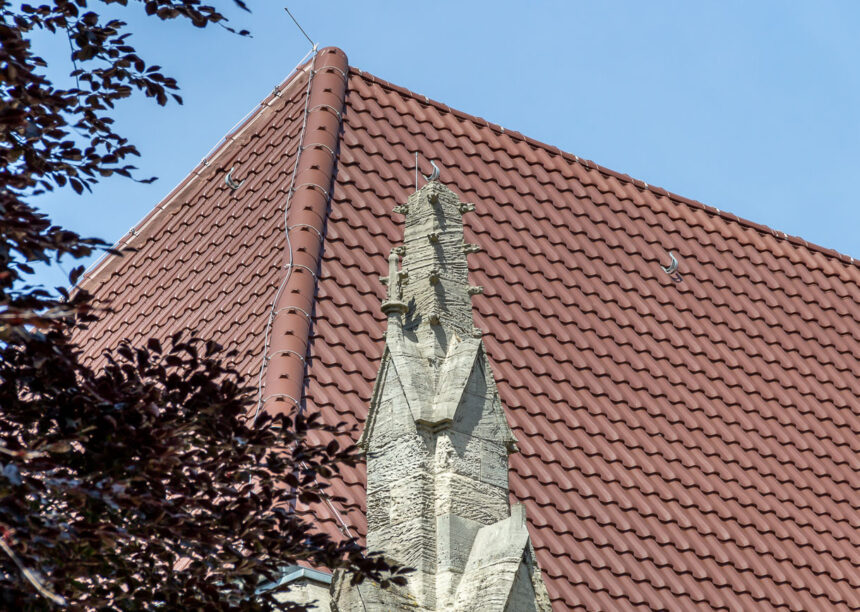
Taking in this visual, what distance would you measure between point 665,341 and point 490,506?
737 cm

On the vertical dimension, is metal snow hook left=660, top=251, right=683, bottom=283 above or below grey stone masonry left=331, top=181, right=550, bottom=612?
above

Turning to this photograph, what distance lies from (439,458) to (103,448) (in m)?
1.92

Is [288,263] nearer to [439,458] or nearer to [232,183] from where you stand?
[232,183]

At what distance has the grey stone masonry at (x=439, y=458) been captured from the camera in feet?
22.1

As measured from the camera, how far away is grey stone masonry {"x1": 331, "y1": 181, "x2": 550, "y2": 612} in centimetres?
673

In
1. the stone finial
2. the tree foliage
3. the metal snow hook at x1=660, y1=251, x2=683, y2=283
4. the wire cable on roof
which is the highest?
the metal snow hook at x1=660, y1=251, x2=683, y2=283

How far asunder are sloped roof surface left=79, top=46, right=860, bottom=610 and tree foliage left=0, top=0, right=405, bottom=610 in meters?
3.55

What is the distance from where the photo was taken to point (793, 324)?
615 inches

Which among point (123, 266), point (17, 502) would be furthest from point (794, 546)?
point (17, 502)

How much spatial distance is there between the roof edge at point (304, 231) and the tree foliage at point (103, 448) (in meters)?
3.96

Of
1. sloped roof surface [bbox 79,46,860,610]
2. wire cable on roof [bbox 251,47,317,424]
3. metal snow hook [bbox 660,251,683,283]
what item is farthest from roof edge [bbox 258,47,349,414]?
metal snow hook [bbox 660,251,683,283]

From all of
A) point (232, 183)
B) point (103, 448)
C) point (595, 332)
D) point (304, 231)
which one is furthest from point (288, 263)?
point (103, 448)

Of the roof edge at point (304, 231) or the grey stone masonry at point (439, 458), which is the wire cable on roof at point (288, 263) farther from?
the grey stone masonry at point (439, 458)

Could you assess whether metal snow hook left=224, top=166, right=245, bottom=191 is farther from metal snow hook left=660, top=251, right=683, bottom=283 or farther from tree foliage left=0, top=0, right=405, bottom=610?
tree foliage left=0, top=0, right=405, bottom=610
